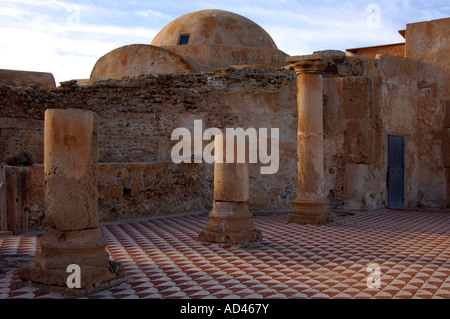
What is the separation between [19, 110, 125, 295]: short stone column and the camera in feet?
15.7

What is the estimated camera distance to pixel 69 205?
4.84m

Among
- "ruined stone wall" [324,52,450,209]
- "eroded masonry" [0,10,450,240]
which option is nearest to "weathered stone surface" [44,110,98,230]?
"eroded masonry" [0,10,450,240]

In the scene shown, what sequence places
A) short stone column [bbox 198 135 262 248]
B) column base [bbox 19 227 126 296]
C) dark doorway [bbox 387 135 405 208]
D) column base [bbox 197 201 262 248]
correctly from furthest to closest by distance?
dark doorway [bbox 387 135 405 208] → short stone column [bbox 198 135 262 248] → column base [bbox 197 201 262 248] → column base [bbox 19 227 126 296]

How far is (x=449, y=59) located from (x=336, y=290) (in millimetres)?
9661

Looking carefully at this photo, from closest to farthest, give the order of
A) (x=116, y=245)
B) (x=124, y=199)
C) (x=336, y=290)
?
1. (x=336, y=290)
2. (x=116, y=245)
3. (x=124, y=199)

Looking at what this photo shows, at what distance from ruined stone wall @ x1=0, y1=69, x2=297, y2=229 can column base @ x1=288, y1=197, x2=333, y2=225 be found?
212cm

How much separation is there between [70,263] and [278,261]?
2.66 meters

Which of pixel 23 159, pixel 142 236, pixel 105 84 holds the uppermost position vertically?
pixel 105 84

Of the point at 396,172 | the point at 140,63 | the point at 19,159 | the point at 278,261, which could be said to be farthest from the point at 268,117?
the point at 140,63

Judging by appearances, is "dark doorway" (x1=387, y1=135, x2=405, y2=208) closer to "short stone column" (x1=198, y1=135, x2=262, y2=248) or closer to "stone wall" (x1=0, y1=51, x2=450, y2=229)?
"stone wall" (x1=0, y1=51, x2=450, y2=229)

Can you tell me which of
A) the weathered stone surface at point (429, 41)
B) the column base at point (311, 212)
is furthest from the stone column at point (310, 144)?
the weathered stone surface at point (429, 41)

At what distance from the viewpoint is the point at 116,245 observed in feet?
23.5

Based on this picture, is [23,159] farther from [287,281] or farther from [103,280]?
[287,281]

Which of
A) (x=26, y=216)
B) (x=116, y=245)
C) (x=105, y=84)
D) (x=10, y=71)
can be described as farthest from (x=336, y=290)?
(x=10, y=71)
